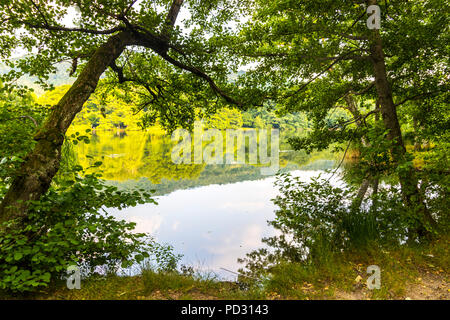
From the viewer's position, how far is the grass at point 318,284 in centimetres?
316

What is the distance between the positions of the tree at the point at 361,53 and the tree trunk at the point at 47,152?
3389mm

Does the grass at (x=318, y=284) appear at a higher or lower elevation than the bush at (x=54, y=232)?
lower

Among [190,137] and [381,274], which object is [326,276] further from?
[190,137]

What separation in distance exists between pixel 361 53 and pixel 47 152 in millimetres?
7598

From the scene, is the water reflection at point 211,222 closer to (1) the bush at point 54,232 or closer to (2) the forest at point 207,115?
(2) the forest at point 207,115

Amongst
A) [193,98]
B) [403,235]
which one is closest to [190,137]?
[193,98]

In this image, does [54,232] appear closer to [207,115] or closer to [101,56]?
[101,56]

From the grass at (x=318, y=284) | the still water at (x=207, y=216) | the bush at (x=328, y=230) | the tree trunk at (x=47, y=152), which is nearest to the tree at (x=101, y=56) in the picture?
the tree trunk at (x=47, y=152)

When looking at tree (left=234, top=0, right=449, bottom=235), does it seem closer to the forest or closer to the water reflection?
the forest

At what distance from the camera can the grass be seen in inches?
124

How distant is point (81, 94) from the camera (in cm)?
399

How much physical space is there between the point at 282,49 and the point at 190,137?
136 feet

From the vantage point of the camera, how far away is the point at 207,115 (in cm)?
710

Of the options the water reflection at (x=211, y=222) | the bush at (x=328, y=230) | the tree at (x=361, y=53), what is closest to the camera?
the tree at (x=361, y=53)
